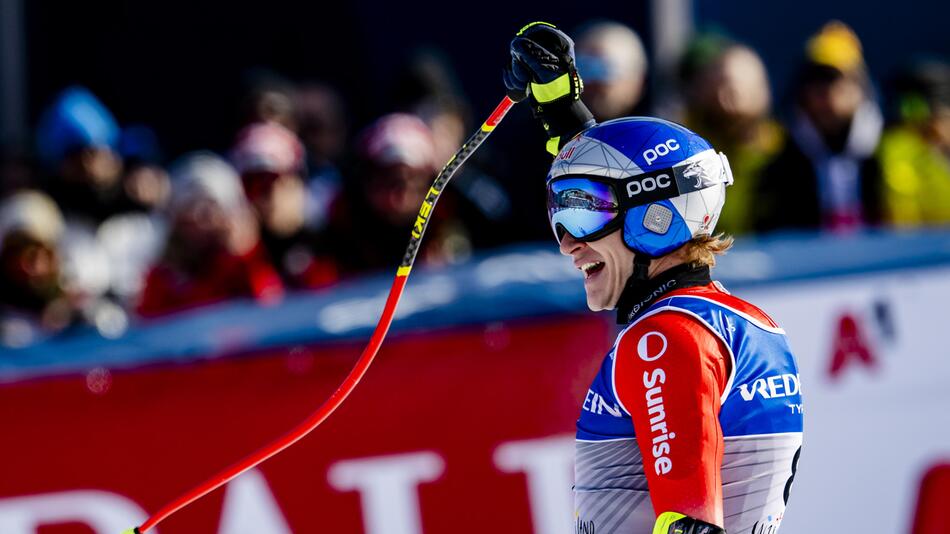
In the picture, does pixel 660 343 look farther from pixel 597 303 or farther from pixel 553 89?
pixel 553 89

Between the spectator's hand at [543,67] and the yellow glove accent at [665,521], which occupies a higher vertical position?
the spectator's hand at [543,67]

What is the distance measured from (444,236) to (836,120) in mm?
2124

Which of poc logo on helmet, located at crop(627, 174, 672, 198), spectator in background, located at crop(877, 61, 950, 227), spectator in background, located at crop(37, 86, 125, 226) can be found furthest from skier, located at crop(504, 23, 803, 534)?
spectator in background, located at crop(37, 86, 125, 226)

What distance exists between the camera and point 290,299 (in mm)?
6613

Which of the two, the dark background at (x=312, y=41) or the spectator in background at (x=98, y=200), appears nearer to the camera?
the spectator in background at (x=98, y=200)

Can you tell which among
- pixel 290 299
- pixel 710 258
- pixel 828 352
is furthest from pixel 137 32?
pixel 710 258

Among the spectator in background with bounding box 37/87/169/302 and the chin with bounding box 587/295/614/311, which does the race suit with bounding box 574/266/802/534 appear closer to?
the chin with bounding box 587/295/614/311

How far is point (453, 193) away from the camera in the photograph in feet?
24.3

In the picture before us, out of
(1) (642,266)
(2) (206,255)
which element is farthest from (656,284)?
(2) (206,255)

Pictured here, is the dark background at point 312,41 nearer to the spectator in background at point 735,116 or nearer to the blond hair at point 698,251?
the spectator in background at point 735,116

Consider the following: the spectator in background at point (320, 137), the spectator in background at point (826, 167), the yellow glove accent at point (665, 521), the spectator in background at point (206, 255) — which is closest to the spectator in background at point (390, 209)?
the spectator in background at point (206, 255)

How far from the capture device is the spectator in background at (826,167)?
285 inches

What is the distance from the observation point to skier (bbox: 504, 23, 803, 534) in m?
3.45

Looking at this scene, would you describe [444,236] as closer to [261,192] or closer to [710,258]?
[261,192]
